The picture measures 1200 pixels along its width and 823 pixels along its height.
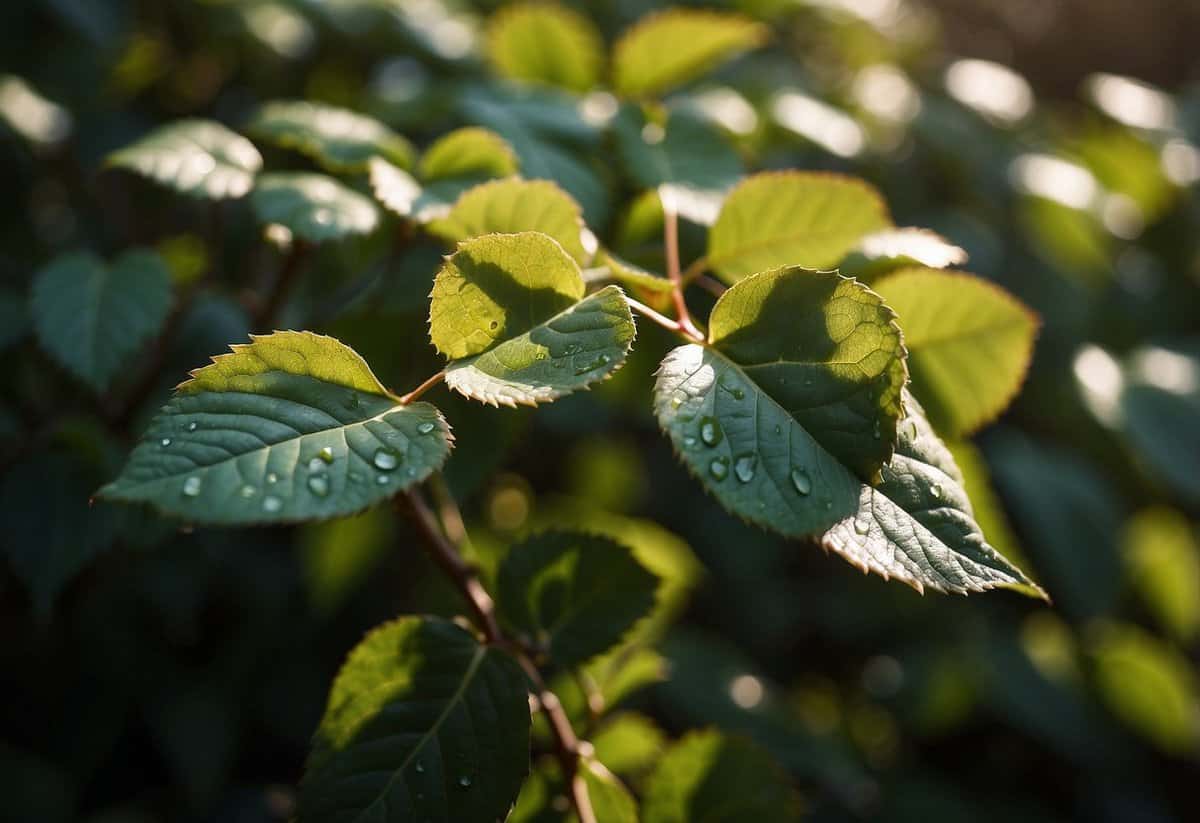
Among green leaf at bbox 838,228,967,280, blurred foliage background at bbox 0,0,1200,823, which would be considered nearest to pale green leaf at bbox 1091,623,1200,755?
blurred foliage background at bbox 0,0,1200,823

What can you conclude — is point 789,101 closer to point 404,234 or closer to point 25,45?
point 404,234

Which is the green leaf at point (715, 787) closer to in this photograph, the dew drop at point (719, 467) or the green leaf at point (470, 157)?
the dew drop at point (719, 467)

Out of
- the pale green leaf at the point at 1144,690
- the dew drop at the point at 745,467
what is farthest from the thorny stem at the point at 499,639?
the pale green leaf at the point at 1144,690

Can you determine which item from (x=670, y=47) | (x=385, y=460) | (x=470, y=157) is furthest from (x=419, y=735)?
(x=670, y=47)

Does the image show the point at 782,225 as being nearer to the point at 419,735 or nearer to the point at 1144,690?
the point at 419,735

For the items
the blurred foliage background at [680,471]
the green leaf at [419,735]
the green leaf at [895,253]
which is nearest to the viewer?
the green leaf at [419,735]

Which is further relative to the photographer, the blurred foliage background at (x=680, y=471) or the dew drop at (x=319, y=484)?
the blurred foliage background at (x=680, y=471)

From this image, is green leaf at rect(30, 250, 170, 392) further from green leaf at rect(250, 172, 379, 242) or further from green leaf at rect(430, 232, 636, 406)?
green leaf at rect(430, 232, 636, 406)
